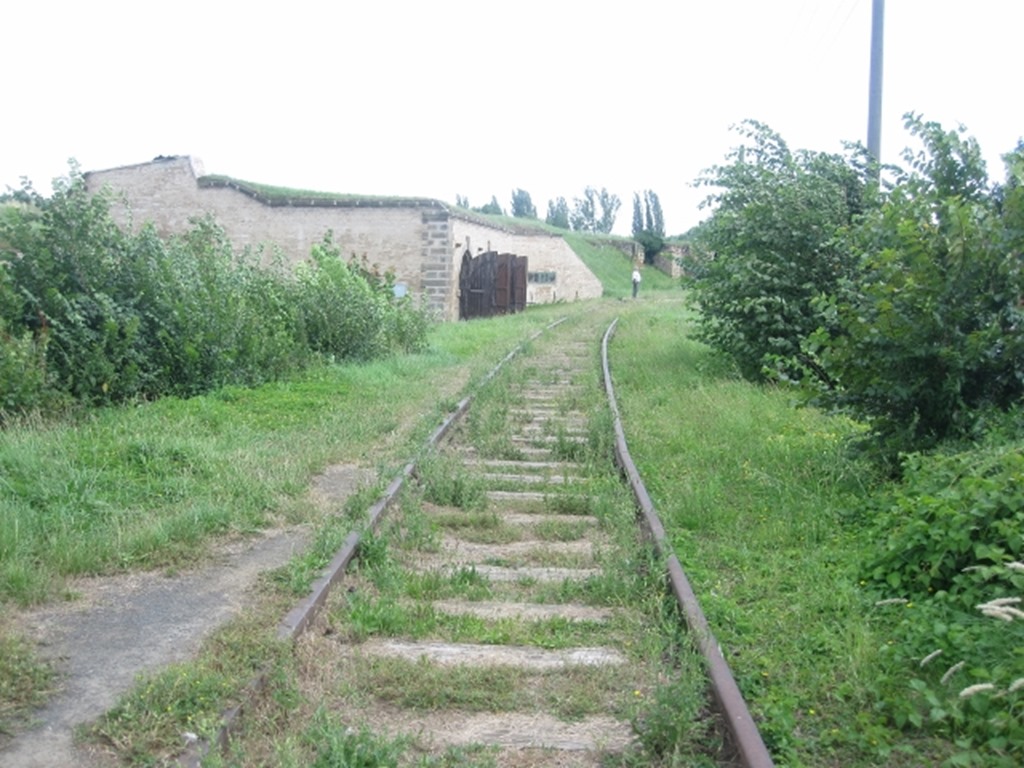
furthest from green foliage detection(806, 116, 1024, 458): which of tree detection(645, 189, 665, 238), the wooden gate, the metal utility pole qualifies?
tree detection(645, 189, 665, 238)

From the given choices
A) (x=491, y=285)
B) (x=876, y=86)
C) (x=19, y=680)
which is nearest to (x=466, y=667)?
(x=19, y=680)

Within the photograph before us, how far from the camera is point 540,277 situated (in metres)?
41.7

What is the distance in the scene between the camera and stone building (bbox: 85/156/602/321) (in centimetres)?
2402

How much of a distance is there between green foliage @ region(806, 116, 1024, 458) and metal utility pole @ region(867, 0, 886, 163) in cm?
629

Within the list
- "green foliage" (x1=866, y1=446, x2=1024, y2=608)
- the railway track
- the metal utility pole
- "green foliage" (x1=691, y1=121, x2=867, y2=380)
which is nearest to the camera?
the railway track

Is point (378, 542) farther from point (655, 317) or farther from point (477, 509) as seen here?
point (655, 317)

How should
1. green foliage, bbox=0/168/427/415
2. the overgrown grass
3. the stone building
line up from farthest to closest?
the overgrown grass
the stone building
green foliage, bbox=0/168/427/415

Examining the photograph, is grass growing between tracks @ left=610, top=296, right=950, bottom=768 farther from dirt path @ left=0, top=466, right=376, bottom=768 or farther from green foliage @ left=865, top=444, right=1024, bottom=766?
dirt path @ left=0, top=466, right=376, bottom=768

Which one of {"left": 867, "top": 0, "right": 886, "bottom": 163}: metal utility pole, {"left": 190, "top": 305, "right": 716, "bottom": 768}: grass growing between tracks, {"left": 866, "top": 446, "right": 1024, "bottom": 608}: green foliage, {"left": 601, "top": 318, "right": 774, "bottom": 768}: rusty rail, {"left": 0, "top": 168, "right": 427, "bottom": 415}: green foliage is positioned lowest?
{"left": 190, "top": 305, "right": 716, "bottom": 768}: grass growing between tracks

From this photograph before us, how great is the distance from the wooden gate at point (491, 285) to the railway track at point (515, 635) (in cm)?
1897

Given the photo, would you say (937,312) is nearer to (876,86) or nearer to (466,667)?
(466,667)

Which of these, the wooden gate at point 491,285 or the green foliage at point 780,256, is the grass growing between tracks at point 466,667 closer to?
the green foliage at point 780,256

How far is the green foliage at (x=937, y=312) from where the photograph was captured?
6535 mm

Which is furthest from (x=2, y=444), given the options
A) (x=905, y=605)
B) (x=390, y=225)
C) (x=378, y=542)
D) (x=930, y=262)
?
(x=390, y=225)
